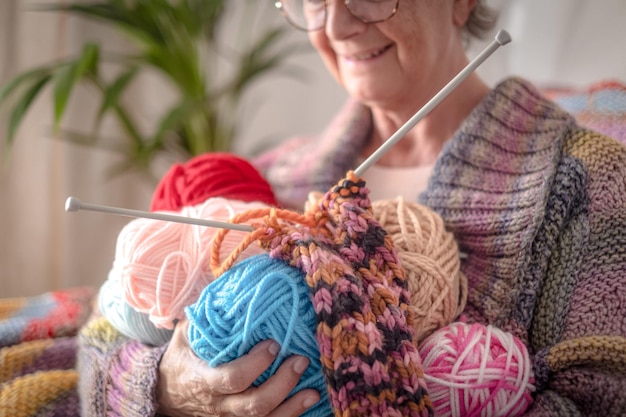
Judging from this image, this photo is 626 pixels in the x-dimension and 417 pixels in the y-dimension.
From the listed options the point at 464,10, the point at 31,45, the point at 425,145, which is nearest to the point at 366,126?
the point at 425,145

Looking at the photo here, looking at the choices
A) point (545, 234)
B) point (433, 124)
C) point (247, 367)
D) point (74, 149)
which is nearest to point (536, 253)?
point (545, 234)

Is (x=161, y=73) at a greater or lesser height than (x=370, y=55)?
lesser

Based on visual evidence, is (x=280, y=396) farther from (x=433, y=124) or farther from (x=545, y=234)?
(x=433, y=124)

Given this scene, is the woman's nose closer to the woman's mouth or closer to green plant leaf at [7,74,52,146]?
the woman's mouth

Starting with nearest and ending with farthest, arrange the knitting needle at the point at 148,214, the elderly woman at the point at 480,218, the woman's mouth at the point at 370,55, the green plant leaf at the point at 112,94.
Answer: the knitting needle at the point at 148,214 < the elderly woman at the point at 480,218 < the woman's mouth at the point at 370,55 < the green plant leaf at the point at 112,94

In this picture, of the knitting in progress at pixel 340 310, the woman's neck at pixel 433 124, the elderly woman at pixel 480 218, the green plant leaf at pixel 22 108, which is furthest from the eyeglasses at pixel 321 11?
the green plant leaf at pixel 22 108

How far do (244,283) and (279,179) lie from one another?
65cm

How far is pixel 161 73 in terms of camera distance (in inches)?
67.5

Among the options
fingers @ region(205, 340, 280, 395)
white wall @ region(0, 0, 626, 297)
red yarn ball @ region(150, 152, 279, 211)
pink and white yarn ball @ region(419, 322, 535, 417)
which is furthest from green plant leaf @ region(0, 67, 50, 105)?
pink and white yarn ball @ region(419, 322, 535, 417)

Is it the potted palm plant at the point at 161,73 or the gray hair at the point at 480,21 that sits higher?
the gray hair at the point at 480,21

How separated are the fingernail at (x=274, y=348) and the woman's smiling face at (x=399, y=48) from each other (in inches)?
20.9

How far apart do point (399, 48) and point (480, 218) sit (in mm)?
313

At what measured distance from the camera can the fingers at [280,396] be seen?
0.72 meters

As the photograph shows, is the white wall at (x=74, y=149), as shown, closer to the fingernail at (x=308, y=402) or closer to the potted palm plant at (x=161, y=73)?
the potted palm plant at (x=161, y=73)
